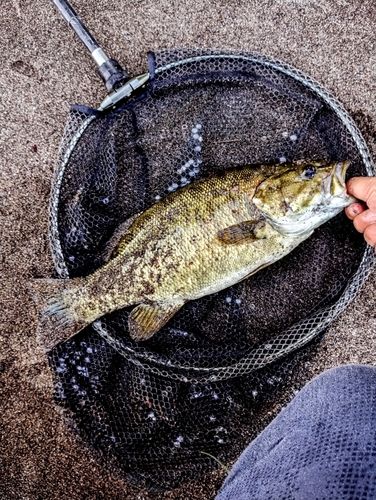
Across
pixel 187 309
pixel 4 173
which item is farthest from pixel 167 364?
pixel 4 173

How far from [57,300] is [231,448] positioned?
1.00 m

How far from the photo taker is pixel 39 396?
8.34 ft

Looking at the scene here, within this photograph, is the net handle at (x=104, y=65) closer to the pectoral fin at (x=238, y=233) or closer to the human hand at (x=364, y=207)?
the pectoral fin at (x=238, y=233)

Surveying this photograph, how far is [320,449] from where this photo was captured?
6.15 feet

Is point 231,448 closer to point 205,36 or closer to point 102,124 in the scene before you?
point 102,124

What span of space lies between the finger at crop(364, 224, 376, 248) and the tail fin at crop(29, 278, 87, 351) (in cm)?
116

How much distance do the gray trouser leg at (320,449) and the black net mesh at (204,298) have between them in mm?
247

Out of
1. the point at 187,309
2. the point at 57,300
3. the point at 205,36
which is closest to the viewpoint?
the point at 57,300

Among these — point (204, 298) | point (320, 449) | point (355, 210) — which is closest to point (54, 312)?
point (204, 298)

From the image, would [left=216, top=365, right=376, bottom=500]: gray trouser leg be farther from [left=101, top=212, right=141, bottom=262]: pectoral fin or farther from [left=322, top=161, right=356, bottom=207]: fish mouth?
[left=101, top=212, right=141, bottom=262]: pectoral fin

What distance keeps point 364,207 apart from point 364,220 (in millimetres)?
72

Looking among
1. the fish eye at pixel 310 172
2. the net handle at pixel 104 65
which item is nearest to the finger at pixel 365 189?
the fish eye at pixel 310 172

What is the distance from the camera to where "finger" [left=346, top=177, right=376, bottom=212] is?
2100 millimetres

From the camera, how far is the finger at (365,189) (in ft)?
6.89
